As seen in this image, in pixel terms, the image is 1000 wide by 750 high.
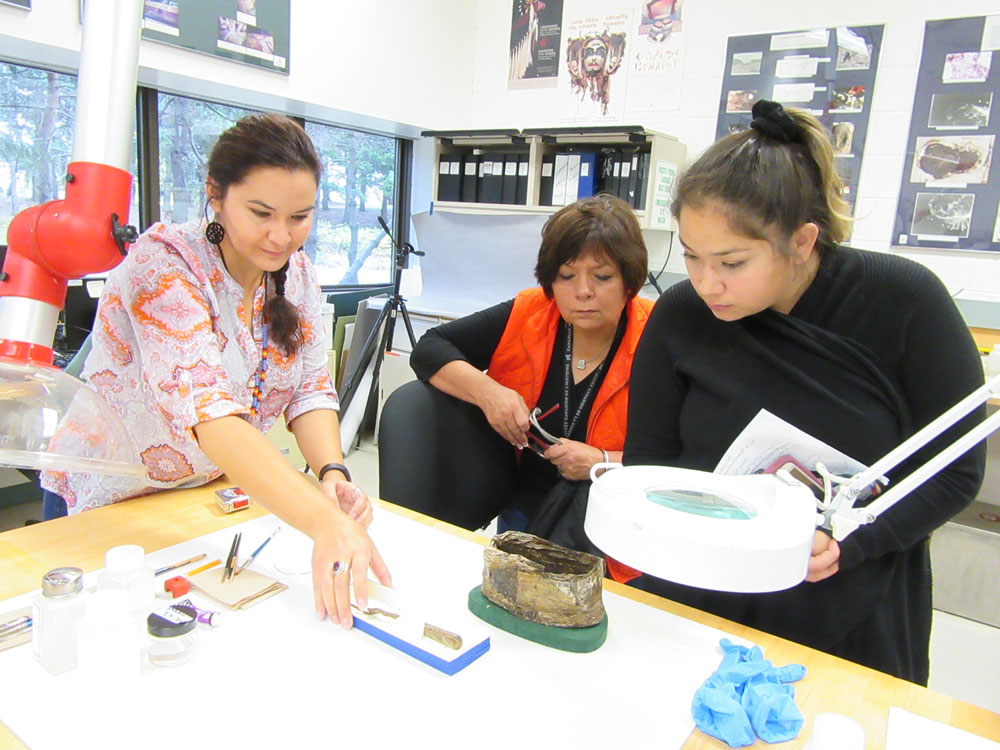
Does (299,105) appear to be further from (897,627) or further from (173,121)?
(897,627)

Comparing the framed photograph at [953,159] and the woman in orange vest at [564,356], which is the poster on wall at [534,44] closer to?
the framed photograph at [953,159]

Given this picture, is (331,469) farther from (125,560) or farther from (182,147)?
(182,147)

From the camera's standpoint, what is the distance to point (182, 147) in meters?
3.32

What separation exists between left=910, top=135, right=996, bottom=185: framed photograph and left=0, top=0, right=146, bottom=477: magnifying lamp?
3.31m

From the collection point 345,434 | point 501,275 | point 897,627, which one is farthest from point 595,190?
point 897,627

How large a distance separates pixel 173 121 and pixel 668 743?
3.47m

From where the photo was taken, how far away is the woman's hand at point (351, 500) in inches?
43.1

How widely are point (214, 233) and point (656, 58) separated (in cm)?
309

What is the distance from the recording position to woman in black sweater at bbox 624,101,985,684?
923 mm

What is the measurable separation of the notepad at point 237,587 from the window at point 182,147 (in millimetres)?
2759

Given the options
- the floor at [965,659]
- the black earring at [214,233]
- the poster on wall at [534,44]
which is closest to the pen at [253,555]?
the black earring at [214,233]

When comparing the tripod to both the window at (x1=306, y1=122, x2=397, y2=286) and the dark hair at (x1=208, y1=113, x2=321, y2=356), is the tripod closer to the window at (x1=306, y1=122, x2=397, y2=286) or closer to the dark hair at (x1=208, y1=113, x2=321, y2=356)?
the window at (x1=306, y1=122, x2=397, y2=286)

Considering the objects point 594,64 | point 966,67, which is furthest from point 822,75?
point 594,64

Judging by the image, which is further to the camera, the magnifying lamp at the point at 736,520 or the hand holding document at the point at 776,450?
the hand holding document at the point at 776,450
